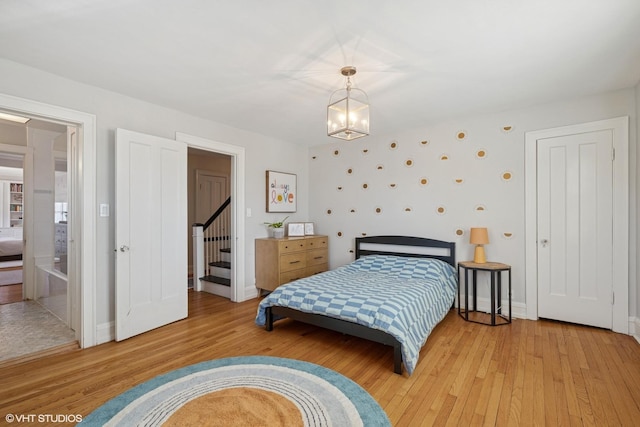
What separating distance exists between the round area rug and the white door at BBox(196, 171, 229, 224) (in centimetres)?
437

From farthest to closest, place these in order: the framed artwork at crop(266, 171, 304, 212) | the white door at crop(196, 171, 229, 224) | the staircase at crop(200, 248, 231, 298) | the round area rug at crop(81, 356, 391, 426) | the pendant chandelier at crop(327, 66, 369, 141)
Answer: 1. the white door at crop(196, 171, 229, 224)
2. the framed artwork at crop(266, 171, 304, 212)
3. the staircase at crop(200, 248, 231, 298)
4. the pendant chandelier at crop(327, 66, 369, 141)
5. the round area rug at crop(81, 356, 391, 426)

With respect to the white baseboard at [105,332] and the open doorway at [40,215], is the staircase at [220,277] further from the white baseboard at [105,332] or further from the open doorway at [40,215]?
the open doorway at [40,215]

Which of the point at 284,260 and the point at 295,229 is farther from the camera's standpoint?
the point at 295,229

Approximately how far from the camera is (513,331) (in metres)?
3.08

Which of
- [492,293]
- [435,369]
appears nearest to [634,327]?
[492,293]

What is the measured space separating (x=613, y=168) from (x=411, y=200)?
2.04 m

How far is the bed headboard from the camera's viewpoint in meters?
3.86

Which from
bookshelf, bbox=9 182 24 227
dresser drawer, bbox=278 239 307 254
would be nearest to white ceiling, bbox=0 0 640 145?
dresser drawer, bbox=278 239 307 254

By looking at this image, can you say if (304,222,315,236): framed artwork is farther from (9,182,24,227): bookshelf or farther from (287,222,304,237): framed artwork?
(9,182,24,227): bookshelf

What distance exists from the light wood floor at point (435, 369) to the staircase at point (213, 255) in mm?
1312

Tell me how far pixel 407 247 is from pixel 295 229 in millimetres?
1737

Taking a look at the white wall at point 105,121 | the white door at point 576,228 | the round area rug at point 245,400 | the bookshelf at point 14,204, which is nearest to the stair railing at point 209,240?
the white wall at point 105,121

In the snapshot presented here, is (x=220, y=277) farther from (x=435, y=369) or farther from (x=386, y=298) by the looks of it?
(x=435, y=369)

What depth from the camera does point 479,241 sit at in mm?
3447
